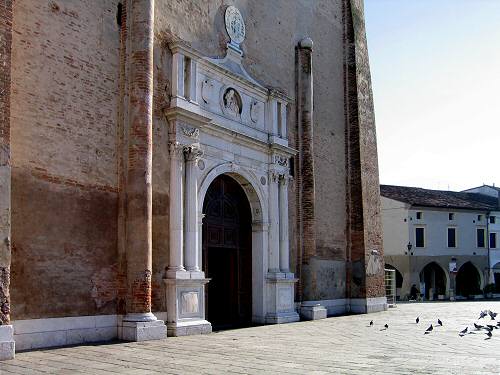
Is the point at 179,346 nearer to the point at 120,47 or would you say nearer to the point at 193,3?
the point at 120,47

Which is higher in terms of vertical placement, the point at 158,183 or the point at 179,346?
the point at 158,183

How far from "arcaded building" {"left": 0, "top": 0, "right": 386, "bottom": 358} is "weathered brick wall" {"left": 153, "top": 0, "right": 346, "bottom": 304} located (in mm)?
58

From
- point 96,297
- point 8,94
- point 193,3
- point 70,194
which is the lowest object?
point 96,297

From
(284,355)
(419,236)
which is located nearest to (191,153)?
(284,355)

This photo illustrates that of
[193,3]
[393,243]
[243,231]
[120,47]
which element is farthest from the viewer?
[393,243]

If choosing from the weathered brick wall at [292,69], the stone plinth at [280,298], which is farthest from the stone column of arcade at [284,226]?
the weathered brick wall at [292,69]

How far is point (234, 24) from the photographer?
590 inches

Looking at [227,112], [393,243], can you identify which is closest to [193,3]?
[227,112]

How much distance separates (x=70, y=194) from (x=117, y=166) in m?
1.23

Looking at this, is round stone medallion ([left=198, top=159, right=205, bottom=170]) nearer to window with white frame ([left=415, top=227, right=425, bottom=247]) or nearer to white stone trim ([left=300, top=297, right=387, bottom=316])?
white stone trim ([left=300, top=297, right=387, bottom=316])

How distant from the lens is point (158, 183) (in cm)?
1219

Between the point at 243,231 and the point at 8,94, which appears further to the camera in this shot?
the point at 243,231

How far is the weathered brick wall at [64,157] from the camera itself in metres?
9.62

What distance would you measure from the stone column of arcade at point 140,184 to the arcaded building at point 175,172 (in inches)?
1.1
